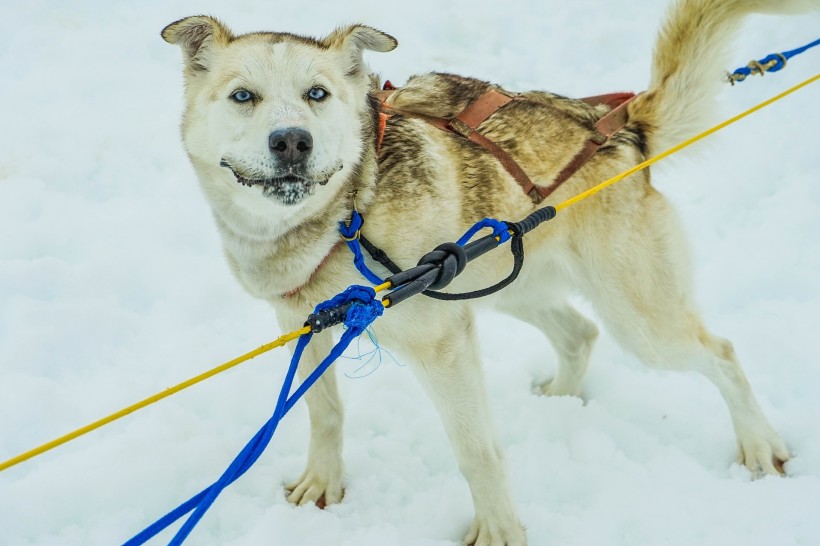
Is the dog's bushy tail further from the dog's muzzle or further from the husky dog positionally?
the dog's muzzle

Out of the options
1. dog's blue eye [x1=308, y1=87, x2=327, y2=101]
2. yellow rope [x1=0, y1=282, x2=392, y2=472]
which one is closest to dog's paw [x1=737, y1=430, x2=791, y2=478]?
yellow rope [x1=0, y1=282, x2=392, y2=472]

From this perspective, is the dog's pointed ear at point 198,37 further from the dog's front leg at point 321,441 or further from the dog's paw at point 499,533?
the dog's paw at point 499,533

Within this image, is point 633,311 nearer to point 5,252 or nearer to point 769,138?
point 769,138

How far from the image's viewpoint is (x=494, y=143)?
2887 millimetres

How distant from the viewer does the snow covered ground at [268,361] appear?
2877 mm

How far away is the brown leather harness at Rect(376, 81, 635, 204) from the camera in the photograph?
9.43 ft

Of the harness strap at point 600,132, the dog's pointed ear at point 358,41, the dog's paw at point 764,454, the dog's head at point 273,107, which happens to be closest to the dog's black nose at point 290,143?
the dog's head at point 273,107

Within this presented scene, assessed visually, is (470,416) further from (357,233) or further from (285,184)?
(285,184)

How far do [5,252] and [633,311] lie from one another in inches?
150

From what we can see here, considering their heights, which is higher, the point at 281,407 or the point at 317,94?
the point at 317,94

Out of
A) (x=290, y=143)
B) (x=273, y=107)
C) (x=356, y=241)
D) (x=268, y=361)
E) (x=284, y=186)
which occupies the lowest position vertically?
(x=268, y=361)

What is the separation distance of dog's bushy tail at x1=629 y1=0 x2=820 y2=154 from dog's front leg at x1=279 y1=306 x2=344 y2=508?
1.83 m

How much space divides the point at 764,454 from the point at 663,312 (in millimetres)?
805

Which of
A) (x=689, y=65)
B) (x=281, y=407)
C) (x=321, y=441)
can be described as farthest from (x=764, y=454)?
(x=281, y=407)
